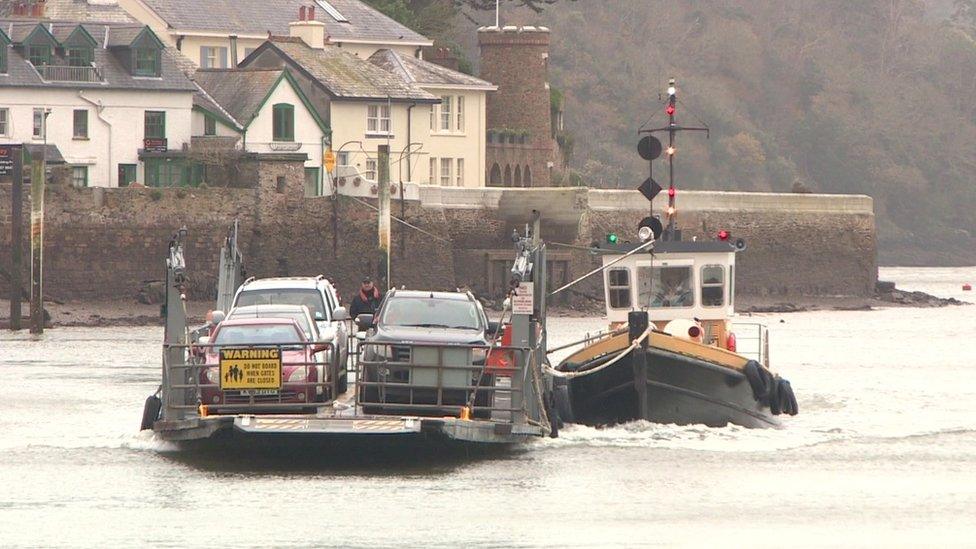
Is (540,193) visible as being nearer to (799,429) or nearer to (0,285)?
(0,285)

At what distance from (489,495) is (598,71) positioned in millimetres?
102342

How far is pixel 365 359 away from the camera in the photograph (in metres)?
27.5

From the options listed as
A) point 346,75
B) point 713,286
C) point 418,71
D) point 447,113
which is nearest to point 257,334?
point 713,286

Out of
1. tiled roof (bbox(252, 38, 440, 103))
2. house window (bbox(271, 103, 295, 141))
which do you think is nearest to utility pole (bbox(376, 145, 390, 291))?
house window (bbox(271, 103, 295, 141))

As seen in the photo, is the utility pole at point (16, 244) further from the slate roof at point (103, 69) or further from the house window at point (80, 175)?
the house window at point (80, 175)

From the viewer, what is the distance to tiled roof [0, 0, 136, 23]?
70.9 metres

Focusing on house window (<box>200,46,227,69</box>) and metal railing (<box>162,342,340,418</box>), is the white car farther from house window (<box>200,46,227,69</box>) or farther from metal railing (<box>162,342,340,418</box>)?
house window (<box>200,46,227,69</box>)

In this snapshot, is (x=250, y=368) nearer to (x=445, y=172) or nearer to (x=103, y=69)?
(x=103, y=69)

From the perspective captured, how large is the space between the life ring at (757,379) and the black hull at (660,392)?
3.5 inches

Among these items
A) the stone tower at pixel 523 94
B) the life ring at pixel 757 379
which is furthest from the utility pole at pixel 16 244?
the stone tower at pixel 523 94

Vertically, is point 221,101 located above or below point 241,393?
above

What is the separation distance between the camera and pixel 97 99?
2574 inches

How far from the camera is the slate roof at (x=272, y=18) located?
74500 millimetres

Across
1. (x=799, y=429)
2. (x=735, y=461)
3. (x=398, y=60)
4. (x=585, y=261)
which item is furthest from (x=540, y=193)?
(x=735, y=461)
